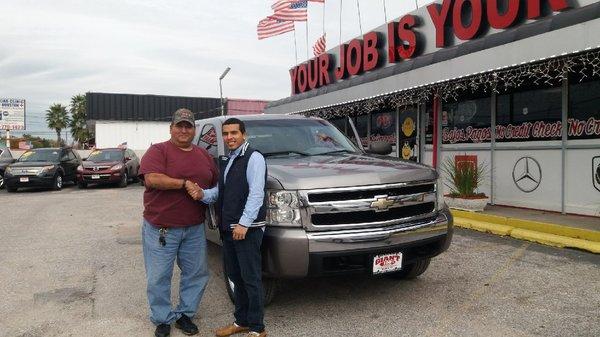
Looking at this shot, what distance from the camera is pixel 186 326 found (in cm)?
383

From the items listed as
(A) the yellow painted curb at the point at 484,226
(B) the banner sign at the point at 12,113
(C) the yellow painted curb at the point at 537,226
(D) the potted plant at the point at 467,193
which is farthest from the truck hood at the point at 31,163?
(B) the banner sign at the point at 12,113

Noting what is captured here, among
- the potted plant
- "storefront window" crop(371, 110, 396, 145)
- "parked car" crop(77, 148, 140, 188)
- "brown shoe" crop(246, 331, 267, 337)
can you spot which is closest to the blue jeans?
"brown shoe" crop(246, 331, 267, 337)

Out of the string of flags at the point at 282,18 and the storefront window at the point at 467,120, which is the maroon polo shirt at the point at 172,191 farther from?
the string of flags at the point at 282,18

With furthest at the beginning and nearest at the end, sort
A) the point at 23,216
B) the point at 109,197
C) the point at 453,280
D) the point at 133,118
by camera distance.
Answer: the point at 133,118 → the point at 109,197 → the point at 23,216 → the point at 453,280

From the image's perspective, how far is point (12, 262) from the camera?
616cm

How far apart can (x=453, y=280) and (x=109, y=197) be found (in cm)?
1180

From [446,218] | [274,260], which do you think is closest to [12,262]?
[274,260]

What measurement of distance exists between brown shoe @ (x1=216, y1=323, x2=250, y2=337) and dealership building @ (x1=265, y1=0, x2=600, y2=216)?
539cm

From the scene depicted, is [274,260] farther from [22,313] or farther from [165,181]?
[22,313]

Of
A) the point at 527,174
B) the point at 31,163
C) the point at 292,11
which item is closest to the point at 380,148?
the point at 527,174

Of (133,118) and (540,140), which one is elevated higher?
(133,118)

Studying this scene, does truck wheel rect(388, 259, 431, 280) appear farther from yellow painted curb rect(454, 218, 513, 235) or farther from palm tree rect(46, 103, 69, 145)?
palm tree rect(46, 103, 69, 145)

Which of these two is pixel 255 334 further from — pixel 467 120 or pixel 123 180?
pixel 123 180

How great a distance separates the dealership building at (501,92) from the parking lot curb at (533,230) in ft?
4.68
